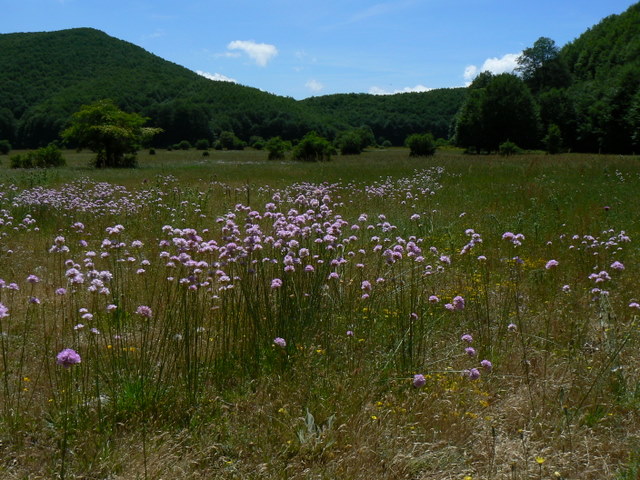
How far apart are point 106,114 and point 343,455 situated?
28792mm

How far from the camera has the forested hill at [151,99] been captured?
71.7 meters

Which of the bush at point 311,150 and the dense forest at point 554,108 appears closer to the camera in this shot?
the bush at point 311,150

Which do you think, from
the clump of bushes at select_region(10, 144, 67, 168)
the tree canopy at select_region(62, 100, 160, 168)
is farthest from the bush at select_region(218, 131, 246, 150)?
the clump of bushes at select_region(10, 144, 67, 168)

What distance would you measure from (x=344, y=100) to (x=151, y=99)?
5559cm

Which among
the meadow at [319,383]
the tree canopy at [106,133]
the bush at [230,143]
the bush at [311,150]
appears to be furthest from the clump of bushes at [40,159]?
the bush at [230,143]

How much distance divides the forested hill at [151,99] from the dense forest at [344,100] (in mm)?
227

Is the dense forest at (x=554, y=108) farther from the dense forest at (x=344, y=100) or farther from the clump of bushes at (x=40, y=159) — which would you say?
the clump of bushes at (x=40, y=159)

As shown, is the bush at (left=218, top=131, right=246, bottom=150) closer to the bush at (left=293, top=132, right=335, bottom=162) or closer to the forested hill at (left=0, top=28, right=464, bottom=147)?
the forested hill at (left=0, top=28, right=464, bottom=147)

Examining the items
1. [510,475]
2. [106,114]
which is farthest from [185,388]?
[106,114]

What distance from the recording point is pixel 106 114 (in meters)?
27.4

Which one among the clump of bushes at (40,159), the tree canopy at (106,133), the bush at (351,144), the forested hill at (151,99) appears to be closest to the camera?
the clump of bushes at (40,159)

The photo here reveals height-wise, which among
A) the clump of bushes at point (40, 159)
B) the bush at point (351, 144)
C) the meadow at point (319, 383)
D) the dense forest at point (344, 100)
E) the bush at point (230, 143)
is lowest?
the meadow at point (319, 383)

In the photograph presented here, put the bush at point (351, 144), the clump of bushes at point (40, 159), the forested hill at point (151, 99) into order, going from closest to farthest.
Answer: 1. the clump of bushes at point (40, 159)
2. the bush at point (351, 144)
3. the forested hill at point (151, 99)

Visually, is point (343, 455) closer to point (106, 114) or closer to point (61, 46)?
point (106, 114)
